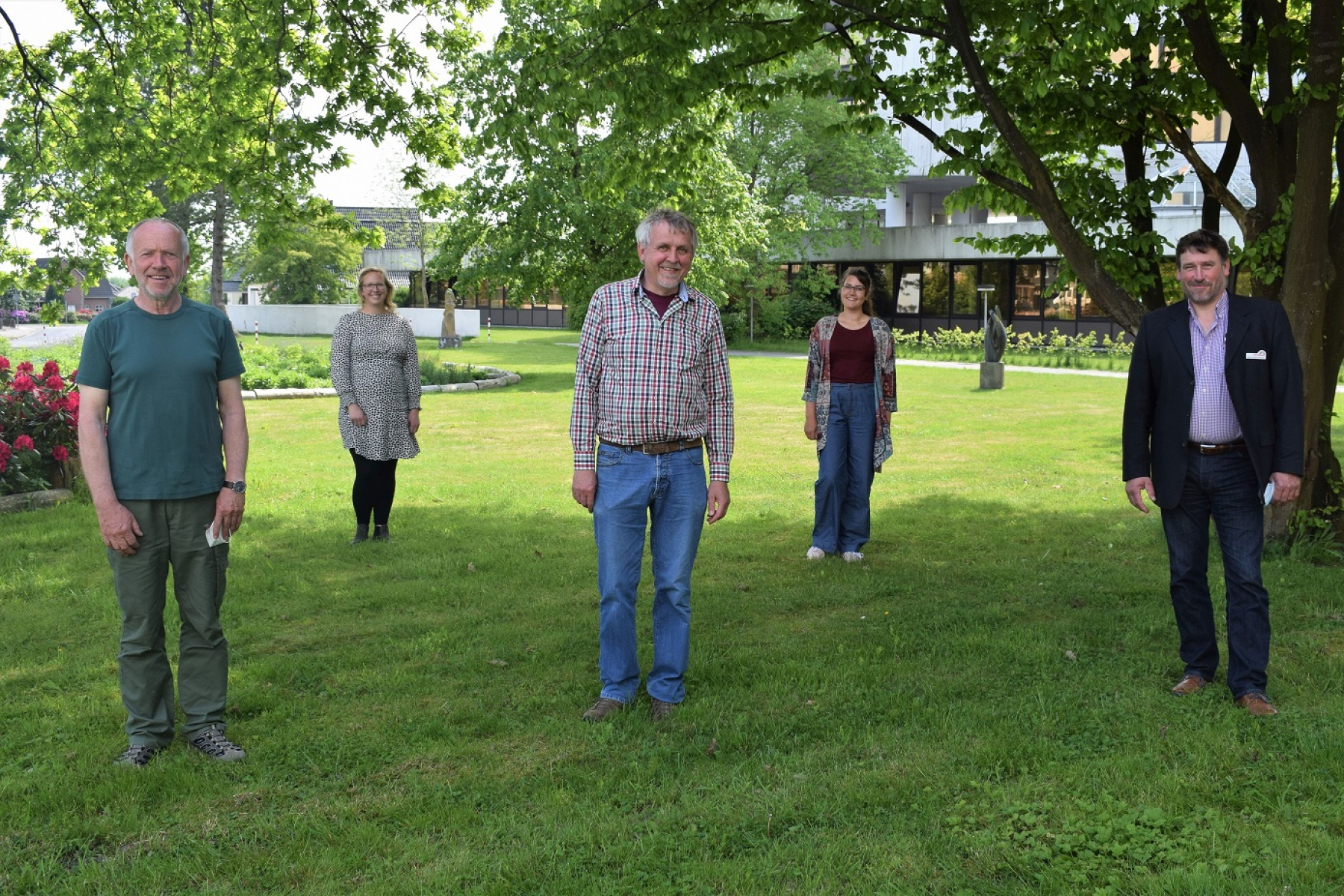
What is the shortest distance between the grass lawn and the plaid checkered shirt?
4.14 ft

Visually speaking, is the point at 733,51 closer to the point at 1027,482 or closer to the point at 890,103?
the point at 890,103

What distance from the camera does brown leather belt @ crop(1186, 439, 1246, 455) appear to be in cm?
534

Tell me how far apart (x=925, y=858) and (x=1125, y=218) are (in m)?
6.84

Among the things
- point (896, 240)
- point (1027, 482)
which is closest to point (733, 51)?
point (1027, 482)

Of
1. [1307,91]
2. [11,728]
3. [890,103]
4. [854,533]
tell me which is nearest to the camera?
[11,728]

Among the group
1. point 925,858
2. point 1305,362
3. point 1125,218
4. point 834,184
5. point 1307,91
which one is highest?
point 834,184

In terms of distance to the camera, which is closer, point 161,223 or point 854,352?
point 161,223

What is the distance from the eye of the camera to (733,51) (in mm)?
9461

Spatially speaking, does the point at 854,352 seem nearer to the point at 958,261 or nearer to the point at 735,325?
the point at 735,325

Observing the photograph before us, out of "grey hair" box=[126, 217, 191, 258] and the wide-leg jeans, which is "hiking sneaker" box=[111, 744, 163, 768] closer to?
the wide-leg jeans

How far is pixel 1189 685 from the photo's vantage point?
5.63 metres

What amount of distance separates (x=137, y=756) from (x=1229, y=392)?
4789 mm

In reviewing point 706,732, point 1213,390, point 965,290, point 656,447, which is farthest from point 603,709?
point 965,290

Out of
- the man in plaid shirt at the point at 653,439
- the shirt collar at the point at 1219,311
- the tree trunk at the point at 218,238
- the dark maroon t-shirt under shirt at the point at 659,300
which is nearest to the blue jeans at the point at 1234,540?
the shirt collar at the point at 1219,311
